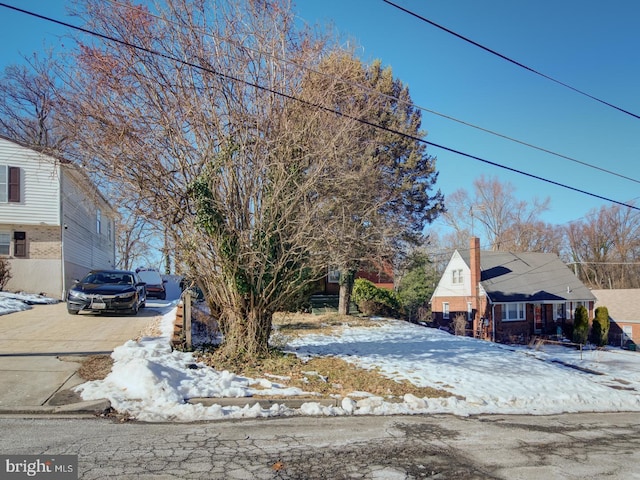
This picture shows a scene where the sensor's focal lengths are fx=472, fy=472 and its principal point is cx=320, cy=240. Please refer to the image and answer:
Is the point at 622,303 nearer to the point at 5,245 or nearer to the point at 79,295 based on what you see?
the point at 79,295

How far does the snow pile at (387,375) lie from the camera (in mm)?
6945

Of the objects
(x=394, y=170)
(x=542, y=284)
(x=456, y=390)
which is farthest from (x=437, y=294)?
(x=456, y=390)

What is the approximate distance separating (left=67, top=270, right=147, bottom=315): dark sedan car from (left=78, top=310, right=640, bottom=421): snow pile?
2.00m

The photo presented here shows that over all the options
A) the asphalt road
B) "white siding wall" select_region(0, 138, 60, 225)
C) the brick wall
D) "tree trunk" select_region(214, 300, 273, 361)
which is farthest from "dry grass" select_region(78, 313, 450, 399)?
"white siding wall" select_region(0, 138, 60, 225)

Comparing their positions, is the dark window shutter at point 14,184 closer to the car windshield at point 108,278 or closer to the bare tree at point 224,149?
the car windshield at point 108,278

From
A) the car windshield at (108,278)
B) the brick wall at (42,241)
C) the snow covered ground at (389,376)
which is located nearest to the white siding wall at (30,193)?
the brick wall at (42,241)

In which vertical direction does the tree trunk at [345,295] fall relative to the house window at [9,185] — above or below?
below

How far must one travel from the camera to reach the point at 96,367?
27.5 ft

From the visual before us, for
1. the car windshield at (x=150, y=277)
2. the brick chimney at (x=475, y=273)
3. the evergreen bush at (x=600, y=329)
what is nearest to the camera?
the car windshield at (x=150, y=277)

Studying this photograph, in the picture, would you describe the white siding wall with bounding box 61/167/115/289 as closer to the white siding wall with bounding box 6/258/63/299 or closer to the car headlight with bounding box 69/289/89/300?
the white siding wall with bounding box 6/258/63/299

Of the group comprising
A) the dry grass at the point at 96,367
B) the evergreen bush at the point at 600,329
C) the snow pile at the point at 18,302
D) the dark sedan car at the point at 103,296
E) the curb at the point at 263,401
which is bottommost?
the evergreen bush at the point at 600,329

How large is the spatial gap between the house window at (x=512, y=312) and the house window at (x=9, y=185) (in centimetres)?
3023

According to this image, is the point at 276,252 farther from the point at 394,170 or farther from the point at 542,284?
the point at 542,284

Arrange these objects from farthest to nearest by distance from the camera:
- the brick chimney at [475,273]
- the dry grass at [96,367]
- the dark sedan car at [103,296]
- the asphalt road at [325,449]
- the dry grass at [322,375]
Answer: the brick chimney at [475,273] → the dark sedan car at [103,296] → the dry grass at [322,375] → the dry grass at [96,367] → the asphalt road at [325,449]
